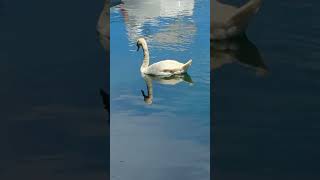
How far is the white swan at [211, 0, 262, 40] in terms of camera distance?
1170 cm

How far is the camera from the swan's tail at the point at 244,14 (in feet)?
38.5

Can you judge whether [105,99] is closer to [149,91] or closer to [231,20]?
[149,91]

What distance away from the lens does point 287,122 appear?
906 cm

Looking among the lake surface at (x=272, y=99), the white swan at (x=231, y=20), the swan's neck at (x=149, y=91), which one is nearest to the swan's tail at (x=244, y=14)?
the white swan at (x=231, y=20)

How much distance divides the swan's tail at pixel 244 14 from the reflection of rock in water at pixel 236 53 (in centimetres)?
22

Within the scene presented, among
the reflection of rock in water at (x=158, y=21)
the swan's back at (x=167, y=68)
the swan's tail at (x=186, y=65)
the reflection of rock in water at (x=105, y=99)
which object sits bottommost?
the reflection of rock in water at (x=105, y=99)

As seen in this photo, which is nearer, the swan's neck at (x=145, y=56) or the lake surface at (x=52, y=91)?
the lake surface at (x=52, y=91)

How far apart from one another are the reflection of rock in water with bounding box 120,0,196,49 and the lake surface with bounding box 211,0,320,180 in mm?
930

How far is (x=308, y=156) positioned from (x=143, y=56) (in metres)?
2.10

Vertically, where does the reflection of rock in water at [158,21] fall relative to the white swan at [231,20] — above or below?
above

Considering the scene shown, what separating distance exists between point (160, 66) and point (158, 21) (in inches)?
20.7

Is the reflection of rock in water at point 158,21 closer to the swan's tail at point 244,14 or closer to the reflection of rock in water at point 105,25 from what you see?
the reflection of rock in water at point 105,25

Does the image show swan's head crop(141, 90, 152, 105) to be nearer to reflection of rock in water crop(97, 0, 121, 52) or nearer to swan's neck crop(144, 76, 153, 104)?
swan's neck crop(144, 76, 153, 104)

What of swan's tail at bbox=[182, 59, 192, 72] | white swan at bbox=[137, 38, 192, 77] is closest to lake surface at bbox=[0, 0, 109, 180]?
white swan at bbox=[137, 38, 192, 77]
